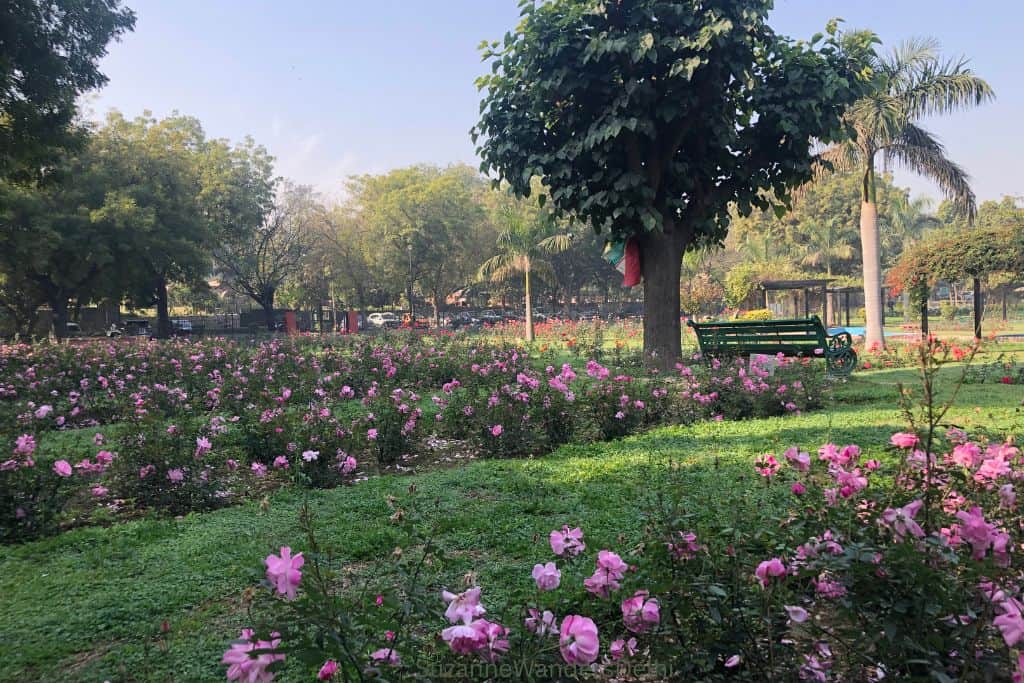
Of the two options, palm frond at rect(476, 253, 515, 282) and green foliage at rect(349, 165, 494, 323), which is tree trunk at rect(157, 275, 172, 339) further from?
palm frond at rect(476, 253, 515, 282)

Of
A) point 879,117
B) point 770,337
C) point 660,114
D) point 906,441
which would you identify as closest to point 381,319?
point 879,117

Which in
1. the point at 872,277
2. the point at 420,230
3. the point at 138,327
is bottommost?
the point at 138,327

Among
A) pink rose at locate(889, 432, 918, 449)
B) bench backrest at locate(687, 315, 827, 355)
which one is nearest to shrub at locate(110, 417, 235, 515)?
pink rose at locate(889, 432, 918, 449)

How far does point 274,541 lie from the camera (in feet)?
10.2

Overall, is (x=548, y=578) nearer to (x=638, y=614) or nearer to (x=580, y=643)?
(x=580, y=643)

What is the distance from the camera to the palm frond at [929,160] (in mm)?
13492

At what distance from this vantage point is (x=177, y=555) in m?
3.01

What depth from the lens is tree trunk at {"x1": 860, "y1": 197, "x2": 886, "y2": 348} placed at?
42.3 feet

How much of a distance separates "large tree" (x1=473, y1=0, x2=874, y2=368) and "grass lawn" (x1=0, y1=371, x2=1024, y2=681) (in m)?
3.76

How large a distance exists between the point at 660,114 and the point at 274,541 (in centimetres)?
622

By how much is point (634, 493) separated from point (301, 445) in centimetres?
224

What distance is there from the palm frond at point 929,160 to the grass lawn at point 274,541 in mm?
10556

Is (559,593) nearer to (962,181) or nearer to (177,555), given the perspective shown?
(177,555)

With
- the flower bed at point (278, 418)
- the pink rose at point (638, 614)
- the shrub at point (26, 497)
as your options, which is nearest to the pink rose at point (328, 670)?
the pink rose at point (638, 614)
